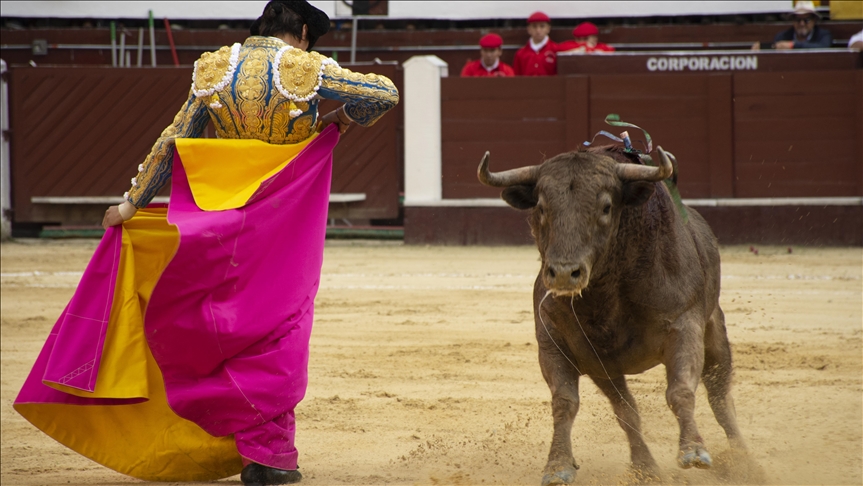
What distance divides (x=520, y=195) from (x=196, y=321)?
0.88m

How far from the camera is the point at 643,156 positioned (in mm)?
2668

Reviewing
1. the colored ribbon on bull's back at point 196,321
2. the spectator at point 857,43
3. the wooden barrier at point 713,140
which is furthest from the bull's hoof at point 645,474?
the spectator at point 857,43

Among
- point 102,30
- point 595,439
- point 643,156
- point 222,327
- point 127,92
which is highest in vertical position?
point 102,30

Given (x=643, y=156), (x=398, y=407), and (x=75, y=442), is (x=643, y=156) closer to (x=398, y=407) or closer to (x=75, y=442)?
(x=398, y=407)

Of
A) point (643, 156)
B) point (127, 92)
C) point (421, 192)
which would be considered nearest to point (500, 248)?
point (421, 192)

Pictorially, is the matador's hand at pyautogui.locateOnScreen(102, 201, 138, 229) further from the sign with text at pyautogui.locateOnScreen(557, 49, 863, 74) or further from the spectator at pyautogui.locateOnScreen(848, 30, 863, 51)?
the spectator at pyautogui.locateOnScreen(848, 30, 863, 51)

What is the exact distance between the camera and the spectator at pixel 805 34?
8.43 meters

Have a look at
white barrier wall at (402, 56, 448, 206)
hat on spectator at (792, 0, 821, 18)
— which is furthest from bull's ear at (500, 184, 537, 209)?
hat on spectator at (792, 0, 821, 18)

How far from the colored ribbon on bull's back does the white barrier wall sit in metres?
5.93

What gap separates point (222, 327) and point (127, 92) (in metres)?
7.15

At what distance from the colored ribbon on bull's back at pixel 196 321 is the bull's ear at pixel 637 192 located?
2.62ft

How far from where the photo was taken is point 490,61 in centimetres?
860

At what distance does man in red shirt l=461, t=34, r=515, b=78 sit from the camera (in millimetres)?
8539

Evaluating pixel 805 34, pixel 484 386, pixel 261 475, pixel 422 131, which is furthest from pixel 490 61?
pixel 261 475
